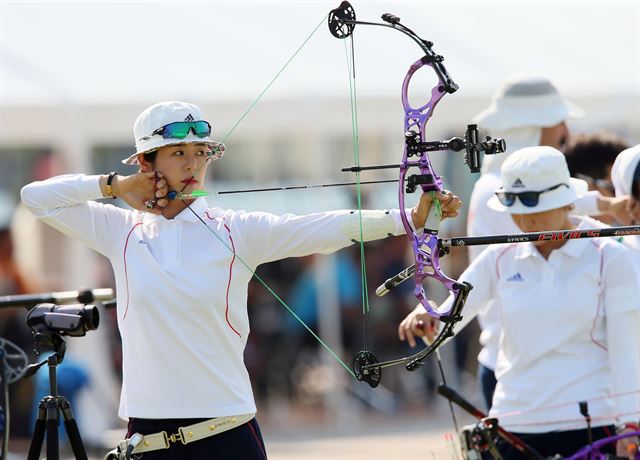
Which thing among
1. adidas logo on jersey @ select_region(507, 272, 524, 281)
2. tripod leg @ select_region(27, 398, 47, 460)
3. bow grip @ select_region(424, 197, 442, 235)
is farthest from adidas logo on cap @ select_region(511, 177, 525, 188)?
tripod leg @ select_region(27, 398, 47, 460)

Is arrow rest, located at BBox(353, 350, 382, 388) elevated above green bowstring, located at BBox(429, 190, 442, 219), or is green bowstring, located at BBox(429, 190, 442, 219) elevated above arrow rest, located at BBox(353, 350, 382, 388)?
green bowstring, located at BBox(429, 190, 442, 219)

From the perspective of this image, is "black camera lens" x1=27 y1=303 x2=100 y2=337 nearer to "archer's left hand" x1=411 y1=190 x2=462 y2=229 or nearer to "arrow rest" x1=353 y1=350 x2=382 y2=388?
"arrow rest" x1=353 y1=350 x2=382 y2=388

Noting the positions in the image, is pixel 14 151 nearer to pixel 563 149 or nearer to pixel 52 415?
pixel 563 149

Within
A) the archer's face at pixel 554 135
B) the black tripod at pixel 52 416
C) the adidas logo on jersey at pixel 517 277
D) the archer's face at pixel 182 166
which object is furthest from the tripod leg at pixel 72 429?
the archer's face at pixel 554 135

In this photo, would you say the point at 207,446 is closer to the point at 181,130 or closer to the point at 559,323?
the point at 181,130

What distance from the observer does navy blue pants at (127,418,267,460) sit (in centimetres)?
369

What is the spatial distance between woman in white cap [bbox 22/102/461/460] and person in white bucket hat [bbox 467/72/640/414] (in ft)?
4.10

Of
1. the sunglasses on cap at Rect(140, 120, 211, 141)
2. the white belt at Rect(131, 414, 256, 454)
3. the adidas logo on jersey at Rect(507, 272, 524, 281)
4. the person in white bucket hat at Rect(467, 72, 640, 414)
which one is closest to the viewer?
the white belt at Rect(131, 414, 256, 454)

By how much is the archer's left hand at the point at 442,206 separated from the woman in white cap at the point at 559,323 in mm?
733

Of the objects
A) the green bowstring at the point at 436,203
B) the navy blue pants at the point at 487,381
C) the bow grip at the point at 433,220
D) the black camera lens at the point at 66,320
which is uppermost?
the green bowstring at the point at 436,203

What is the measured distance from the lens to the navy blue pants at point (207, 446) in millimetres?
3686

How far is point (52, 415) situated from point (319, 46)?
19.7 feet

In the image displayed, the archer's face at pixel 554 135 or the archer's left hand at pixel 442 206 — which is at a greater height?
the archer's face at pixel 554 135

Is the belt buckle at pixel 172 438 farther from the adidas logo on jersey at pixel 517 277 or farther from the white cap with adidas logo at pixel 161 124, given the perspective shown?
the adidas logo on jersey at pixel 517 277
